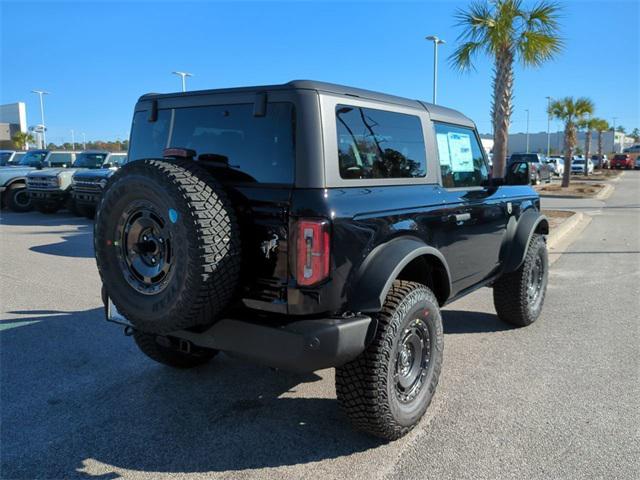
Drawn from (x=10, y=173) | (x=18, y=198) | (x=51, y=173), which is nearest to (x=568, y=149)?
(x=51, y=173)

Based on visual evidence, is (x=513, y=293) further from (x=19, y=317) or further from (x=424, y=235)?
(x=19, y=317)

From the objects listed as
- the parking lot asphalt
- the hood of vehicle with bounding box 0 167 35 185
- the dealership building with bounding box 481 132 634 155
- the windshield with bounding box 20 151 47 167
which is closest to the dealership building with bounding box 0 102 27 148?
the windshield with bounding box 20 151 47 167

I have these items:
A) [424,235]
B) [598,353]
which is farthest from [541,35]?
[424,235]

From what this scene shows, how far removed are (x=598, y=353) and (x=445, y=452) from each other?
231 cm

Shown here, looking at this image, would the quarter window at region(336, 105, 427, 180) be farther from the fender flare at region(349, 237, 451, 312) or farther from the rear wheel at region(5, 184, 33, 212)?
the rear wheel at region(5, 184, 33, 212)

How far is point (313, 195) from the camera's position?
2.75m

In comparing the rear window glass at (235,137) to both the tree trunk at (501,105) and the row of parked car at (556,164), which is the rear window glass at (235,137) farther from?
the tree trunk at (501,105)

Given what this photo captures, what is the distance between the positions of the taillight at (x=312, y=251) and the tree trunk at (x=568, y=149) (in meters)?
25.7

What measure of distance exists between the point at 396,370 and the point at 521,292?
7.82 feet

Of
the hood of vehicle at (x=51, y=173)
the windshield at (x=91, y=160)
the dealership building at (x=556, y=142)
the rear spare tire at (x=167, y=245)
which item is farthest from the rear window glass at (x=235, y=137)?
the dealership building at (x=556, y=142)

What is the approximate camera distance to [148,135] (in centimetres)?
371

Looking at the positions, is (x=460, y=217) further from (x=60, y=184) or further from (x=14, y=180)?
(x=14, y=180)

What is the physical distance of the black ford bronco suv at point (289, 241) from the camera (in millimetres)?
2678

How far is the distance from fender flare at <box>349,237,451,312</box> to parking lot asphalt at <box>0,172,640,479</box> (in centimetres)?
89
